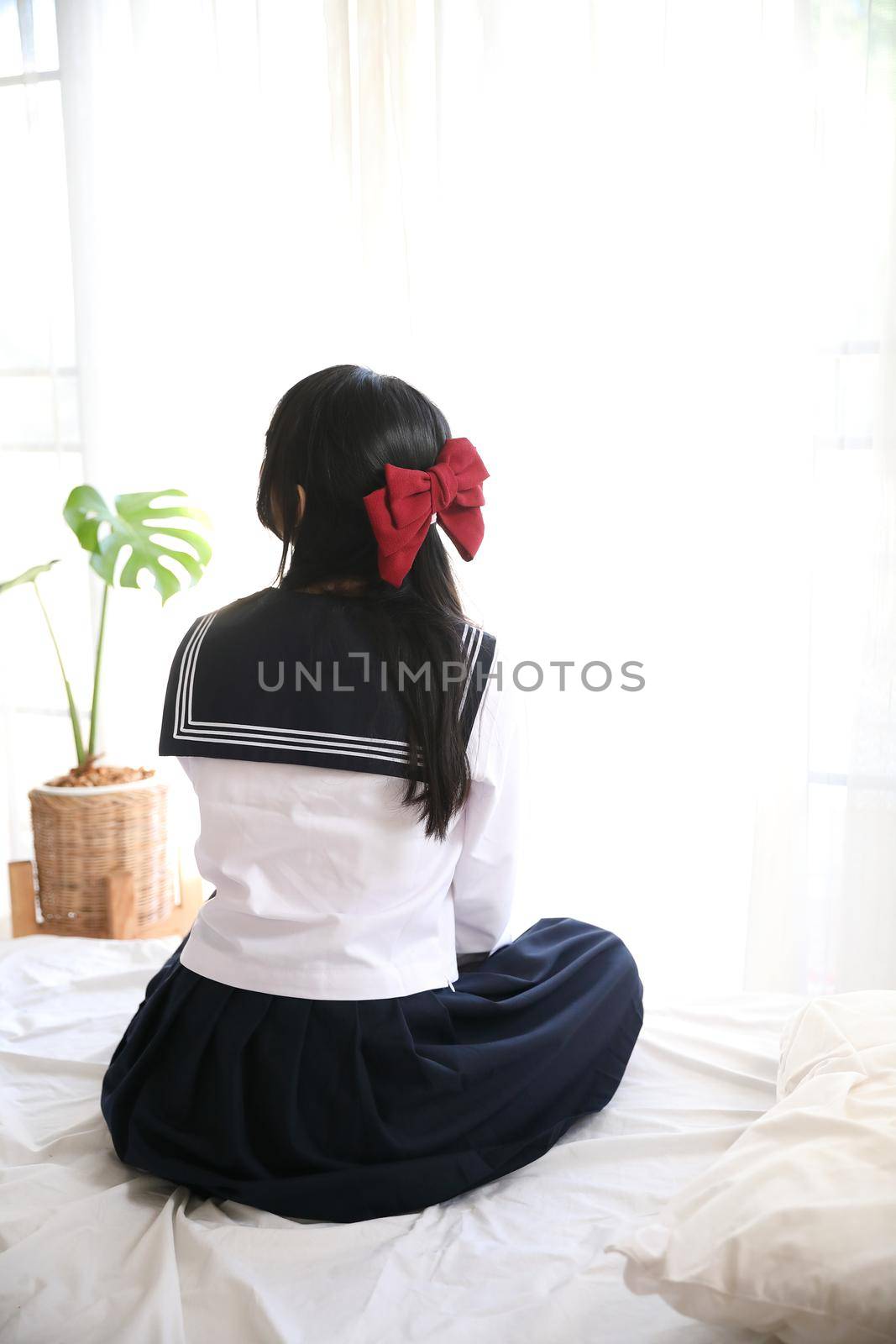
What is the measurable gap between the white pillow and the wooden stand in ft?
4.94

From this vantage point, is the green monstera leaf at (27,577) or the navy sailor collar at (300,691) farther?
the green monstera leaf at (27,577)

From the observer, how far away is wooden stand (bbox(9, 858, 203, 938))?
2.10m

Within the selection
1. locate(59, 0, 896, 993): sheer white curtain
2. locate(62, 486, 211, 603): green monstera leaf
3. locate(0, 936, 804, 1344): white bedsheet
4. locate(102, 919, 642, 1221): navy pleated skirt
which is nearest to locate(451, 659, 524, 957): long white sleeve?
locate(102, 919, 642, 1221): navy pleated skirt

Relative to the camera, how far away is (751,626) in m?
1.91

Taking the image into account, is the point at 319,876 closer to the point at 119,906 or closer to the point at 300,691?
the point at 300,691

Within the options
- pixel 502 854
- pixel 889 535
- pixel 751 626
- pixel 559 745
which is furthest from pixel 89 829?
pixel 889 535

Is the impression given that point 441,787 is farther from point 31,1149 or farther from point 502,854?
point 31,1149

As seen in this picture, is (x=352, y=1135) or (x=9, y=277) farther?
(x=9, y=277)

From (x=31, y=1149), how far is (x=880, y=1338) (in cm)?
83

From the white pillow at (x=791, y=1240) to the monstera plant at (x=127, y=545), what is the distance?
1507 mm

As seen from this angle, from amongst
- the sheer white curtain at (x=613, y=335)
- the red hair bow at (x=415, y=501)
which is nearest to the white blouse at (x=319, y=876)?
the red hair bow at (x=415, y=501)

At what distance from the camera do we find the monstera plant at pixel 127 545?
1974 millimetres

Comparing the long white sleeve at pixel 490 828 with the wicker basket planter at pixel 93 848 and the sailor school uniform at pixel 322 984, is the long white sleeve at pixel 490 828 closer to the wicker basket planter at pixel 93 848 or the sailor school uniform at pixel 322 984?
the sailor school uniform at pixel 322 984

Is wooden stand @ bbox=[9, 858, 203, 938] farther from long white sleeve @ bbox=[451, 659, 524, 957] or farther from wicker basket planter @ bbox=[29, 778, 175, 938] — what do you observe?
long white sleeve @ bbox=[451, 659, 524, 957]
